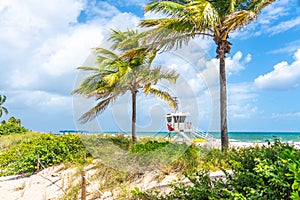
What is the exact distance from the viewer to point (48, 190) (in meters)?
9.16

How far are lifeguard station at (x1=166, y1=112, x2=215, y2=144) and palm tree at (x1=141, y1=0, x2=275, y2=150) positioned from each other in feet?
8.99

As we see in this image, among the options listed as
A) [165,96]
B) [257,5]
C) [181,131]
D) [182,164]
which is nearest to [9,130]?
[165,96]

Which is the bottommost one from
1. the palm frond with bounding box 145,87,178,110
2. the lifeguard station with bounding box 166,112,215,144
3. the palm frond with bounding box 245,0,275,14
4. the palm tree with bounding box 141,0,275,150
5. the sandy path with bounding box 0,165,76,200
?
the sandy path with bounding box 0,165,76,200

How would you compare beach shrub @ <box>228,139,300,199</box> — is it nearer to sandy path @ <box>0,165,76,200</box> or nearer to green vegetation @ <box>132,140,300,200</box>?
green vegetation @ <box>132,140,300,200</box>

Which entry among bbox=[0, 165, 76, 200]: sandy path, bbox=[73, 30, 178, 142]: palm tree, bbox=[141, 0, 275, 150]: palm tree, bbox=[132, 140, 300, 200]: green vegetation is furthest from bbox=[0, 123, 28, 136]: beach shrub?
bbox=[132, 140, 300, 200]: green vegetation

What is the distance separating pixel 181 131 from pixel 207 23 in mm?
5499

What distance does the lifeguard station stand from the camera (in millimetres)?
12773

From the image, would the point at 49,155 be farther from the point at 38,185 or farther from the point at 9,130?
the point at 9,130

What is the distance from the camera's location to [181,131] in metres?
13.6

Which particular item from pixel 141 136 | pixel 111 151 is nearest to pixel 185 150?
pixel 111 151

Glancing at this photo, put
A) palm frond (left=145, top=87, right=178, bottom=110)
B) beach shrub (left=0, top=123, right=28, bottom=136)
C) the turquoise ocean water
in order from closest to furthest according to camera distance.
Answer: the turquoise ocean water
palm frond (left=145, top=87, right=178, bottom=110)
beach shrub (left=0, top=123, right=28, bottom=136)

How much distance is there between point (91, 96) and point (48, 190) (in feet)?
16.0

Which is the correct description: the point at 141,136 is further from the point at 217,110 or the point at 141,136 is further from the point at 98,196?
the point at 98,196

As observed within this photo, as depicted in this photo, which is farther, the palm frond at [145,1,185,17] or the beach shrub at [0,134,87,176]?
the beach shrub at [0,134,87,176]
